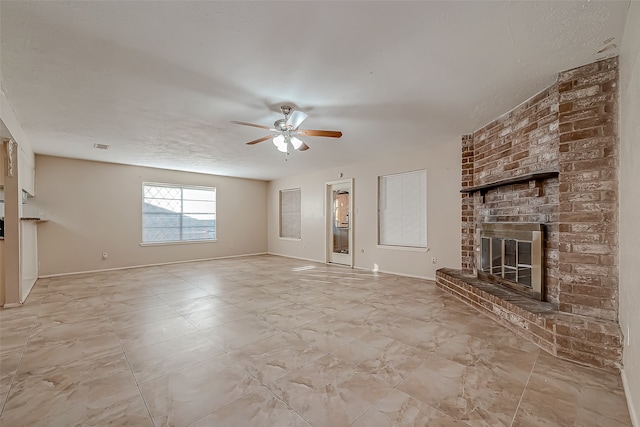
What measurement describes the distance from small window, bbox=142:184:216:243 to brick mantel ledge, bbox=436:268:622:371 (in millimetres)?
6597

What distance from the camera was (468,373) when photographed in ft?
6.24

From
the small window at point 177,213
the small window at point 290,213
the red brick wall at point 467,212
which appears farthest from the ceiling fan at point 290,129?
the small window at point 177,213

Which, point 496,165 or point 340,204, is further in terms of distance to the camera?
point 340,204

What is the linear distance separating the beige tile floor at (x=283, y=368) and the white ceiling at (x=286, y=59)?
7.64ft

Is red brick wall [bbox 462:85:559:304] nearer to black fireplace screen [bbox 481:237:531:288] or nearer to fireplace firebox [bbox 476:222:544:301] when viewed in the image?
fireplace firebox [bbox 476:222:544:301]

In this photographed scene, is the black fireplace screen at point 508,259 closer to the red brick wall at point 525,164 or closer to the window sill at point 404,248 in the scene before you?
the red brick wall at point 525,164

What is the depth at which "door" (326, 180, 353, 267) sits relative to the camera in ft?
20.4

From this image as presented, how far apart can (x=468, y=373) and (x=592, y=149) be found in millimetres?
1999

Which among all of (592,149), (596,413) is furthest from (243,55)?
(596,413)

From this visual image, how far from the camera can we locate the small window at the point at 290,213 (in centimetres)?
773

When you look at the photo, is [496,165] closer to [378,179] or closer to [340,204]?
[378,179]

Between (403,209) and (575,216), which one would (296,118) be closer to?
(575,216)

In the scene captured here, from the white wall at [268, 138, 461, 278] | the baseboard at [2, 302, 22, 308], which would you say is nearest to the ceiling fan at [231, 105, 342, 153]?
the white wall at [268, 138, 461, 278]

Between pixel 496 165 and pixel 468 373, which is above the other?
pixel 496 165
